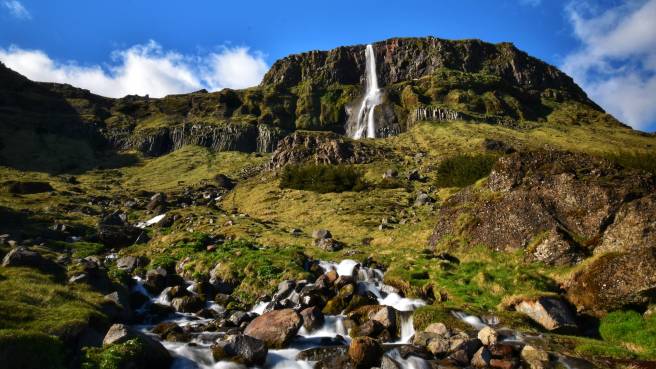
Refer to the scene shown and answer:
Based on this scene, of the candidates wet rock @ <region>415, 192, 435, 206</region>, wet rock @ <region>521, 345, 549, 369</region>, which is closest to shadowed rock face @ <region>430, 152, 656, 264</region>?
wet rock @ <region>521, 345, 549, 369</region>

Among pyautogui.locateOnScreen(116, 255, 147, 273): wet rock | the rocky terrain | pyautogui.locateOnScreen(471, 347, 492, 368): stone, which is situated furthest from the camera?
pyautogui.locateOnScreen(116, 255, 147, 273): wet rock

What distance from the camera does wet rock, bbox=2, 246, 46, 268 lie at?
83.0 ft

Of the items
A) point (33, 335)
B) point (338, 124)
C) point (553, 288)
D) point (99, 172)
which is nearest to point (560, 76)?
point (338, 124)

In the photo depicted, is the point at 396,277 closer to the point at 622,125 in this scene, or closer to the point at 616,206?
the point at 616,206

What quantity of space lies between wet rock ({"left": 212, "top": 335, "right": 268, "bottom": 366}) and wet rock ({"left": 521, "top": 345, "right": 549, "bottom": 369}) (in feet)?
33.1

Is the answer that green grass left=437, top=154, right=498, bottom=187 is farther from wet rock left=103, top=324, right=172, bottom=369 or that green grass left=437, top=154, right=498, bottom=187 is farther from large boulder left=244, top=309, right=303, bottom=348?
wet rock left=103, top=324, right=172, bottom=369

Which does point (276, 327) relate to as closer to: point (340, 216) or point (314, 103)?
point (340, 216)

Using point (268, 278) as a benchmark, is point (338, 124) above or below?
above

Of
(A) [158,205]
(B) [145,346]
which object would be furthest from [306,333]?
(A) [158,205]

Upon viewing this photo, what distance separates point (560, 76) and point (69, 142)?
630 ft

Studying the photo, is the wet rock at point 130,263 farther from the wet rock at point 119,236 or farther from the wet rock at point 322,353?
the wet rock at point 322,353

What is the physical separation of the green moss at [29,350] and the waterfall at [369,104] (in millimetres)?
121342

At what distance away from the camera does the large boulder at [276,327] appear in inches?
767

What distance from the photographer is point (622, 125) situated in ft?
473
